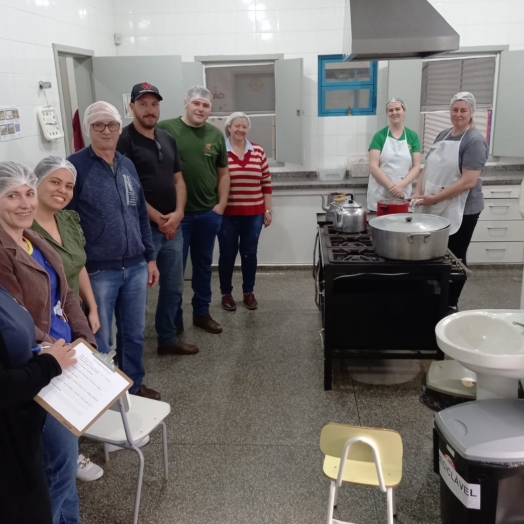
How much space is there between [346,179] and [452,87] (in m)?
1.58

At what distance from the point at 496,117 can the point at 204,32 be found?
281 cm

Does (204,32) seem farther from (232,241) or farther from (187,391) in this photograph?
(187,391)

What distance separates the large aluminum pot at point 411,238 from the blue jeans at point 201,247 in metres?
1.26

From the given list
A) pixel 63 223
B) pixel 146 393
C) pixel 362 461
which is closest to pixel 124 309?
pixel 146 393

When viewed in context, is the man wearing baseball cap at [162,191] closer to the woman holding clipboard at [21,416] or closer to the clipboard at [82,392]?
the clipboard at [82,392]

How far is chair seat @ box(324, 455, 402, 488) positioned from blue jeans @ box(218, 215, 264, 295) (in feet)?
7.85

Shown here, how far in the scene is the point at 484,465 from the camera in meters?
1.69

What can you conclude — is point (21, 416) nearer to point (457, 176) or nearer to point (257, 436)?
point (257, 436)

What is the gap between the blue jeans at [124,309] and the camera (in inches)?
97.7

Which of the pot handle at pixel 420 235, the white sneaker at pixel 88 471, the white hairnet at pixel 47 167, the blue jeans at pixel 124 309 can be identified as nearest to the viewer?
the white hairnet at pixel 47 167

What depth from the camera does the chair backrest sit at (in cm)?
185

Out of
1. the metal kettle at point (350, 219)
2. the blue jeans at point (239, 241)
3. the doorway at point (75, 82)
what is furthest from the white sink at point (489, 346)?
the doorway at point (75, 82)

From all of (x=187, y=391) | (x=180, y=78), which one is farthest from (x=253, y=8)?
(x=187, y=391)

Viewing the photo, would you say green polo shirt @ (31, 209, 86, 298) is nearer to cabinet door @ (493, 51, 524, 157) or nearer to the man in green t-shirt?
the man in green t-shirt
